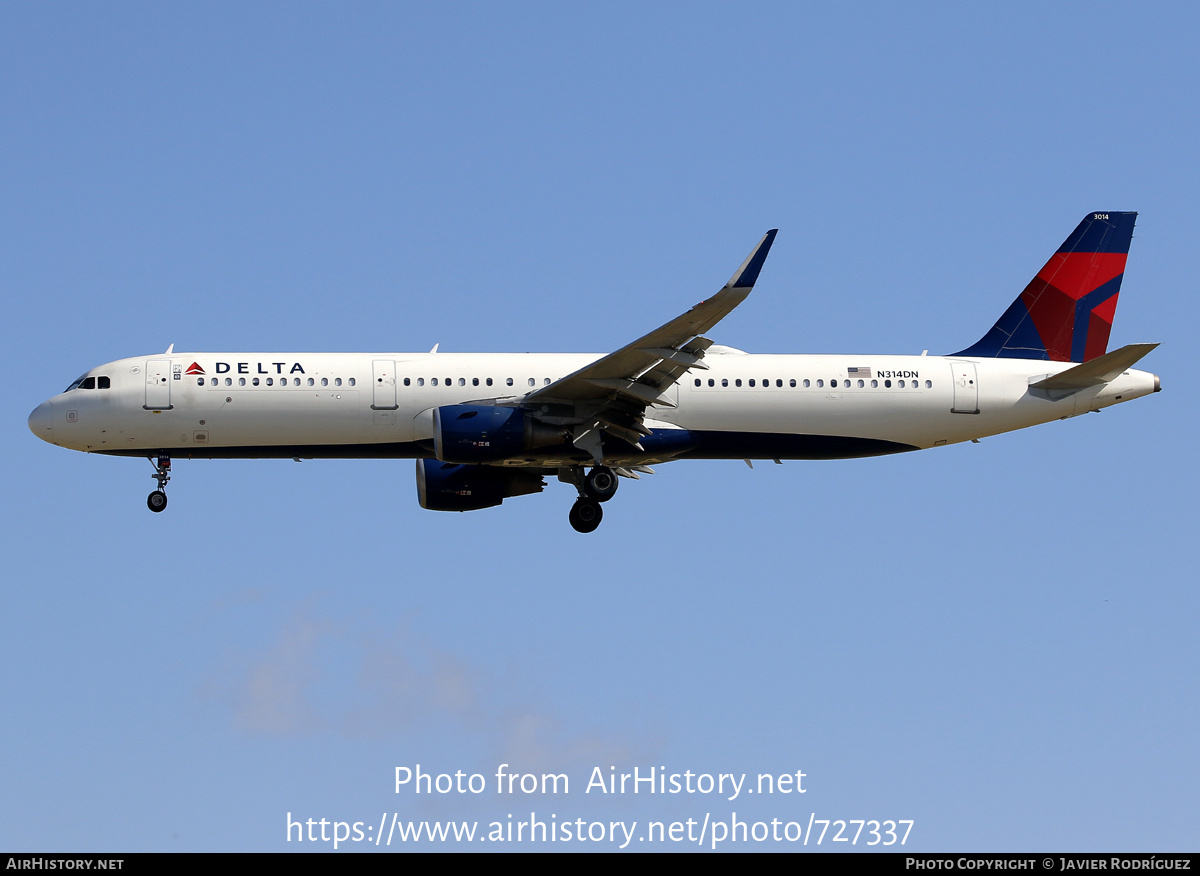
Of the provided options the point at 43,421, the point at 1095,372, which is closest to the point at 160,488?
the point at 43,421

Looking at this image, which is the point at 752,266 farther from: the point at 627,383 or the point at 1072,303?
the point at 1072,303

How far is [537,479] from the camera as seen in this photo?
134 ft

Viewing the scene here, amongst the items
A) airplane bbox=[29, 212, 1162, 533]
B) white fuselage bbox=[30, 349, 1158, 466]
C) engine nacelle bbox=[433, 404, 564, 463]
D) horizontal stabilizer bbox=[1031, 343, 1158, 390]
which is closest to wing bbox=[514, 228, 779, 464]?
airplane bbox=[29, 212, 1162, 533]

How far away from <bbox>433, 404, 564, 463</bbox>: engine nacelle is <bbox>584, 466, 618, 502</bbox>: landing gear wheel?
2582mm

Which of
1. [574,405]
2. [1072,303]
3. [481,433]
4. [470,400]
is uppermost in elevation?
[1072,303]

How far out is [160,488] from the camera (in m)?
37.5

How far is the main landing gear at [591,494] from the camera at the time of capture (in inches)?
1484

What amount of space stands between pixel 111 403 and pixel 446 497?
8947 millimetres

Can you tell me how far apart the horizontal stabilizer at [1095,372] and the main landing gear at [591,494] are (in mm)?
11365

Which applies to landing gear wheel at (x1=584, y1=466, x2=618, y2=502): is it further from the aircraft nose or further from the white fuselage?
the aircraft nose

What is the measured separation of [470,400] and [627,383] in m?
4.11

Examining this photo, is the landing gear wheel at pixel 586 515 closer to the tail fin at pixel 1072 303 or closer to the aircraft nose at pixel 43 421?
the tail fin at pixel 1072 303
